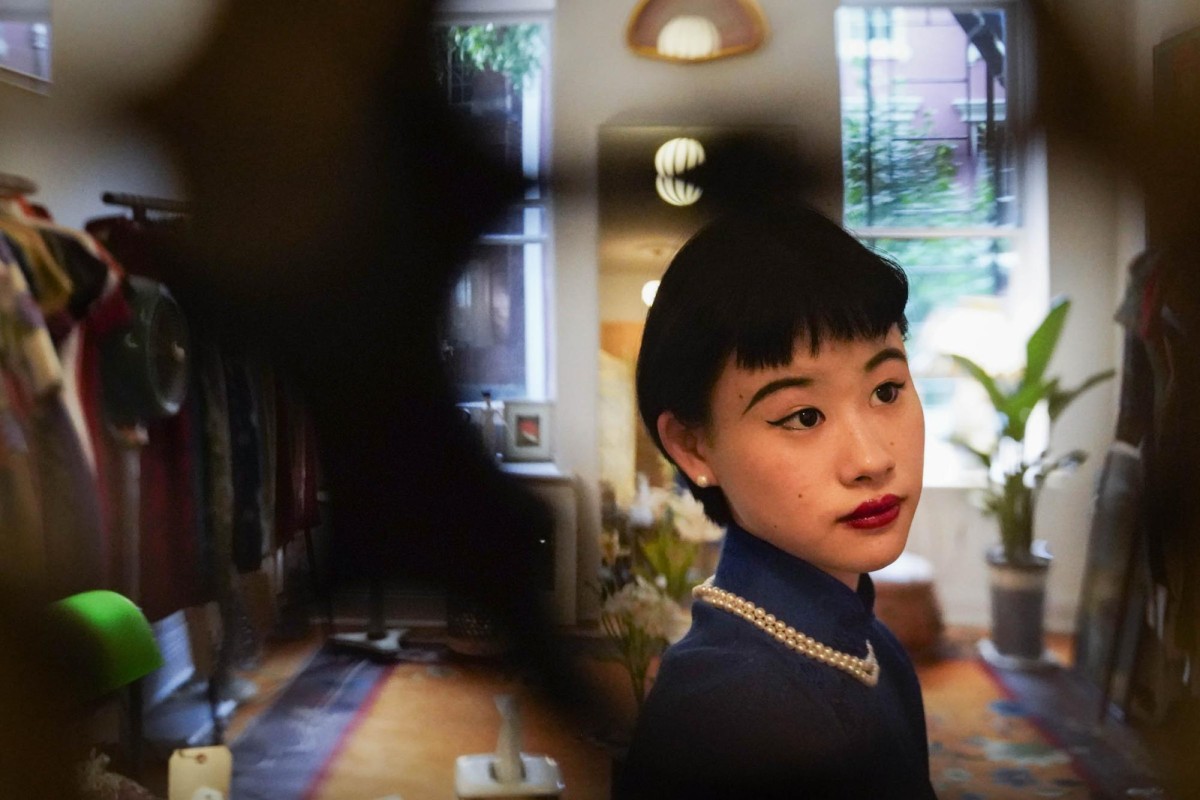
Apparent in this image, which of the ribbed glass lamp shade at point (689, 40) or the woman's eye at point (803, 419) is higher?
the ribbed glass lamp shade at point (689, 40)

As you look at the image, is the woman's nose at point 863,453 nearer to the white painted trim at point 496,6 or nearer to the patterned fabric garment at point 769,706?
the patterned fabric garment at point 769,706

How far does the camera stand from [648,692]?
0.64m

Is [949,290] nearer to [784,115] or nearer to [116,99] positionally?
[784,115]

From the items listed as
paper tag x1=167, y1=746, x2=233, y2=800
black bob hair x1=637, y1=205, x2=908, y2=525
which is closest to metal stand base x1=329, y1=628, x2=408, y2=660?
paper tag x1=167, y1=746, x2=233, y2=800

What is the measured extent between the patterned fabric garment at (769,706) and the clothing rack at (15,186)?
0.47 m

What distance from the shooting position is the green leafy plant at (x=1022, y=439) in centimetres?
63

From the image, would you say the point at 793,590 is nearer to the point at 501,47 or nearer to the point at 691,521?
the point at 691,521

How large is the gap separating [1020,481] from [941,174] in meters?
0.19

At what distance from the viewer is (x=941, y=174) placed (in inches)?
24.5

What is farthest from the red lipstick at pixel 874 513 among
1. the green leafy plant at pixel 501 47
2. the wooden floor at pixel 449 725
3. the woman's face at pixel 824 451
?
the green leafy plant at pixel 501 47

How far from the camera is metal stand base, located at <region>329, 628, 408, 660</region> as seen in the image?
661 millimetres

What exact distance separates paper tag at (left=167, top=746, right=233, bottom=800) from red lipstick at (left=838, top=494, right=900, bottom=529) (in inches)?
16.5

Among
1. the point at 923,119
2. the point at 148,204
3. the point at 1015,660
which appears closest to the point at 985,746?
the point at 1015,660

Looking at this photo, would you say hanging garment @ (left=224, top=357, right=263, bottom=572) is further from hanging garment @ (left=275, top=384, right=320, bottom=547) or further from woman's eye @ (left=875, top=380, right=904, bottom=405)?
woman's eye @ (left=875, top=380, right=904, bottom=405)
